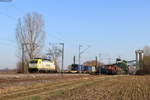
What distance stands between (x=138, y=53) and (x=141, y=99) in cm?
13224

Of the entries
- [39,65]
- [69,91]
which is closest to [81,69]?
[39,65]

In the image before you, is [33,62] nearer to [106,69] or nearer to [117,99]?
[106,69]

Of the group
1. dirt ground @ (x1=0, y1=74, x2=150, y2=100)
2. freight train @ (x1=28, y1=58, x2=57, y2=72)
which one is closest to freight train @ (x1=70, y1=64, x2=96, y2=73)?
freight train @ (x1=28, y1=58, x2=57, y2=72)

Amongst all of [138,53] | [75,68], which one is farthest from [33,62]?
[138,53]

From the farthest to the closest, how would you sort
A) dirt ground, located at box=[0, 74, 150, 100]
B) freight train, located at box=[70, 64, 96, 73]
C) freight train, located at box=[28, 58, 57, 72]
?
freight train, located at box=[70, 64, 96, 73]
freight train, located at box=[28, 58, 57, 72]
dirt ground, located at box=[0, 74, 150, 100]

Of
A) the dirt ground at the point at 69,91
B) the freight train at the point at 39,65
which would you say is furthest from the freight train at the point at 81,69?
the dirt ground at the point at 69,91

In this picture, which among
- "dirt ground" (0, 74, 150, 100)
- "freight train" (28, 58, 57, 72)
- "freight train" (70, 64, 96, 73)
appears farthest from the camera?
"freight train" (70, 64, 96, 73)

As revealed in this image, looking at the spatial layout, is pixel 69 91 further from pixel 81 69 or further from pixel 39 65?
pixel 81 69

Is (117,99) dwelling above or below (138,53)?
below

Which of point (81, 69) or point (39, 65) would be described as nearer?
point (39, 65)

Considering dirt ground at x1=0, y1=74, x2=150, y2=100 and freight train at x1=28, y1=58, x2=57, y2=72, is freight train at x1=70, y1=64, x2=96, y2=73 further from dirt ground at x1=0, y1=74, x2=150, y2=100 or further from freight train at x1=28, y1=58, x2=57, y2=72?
dirt ground at x1=0, y1=74, x2=150, y2=100

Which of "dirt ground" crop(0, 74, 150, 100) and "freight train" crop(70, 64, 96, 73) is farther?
"freight train" crop(70, 64, 96, 73)

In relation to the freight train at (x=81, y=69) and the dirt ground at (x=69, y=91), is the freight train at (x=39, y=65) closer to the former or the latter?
the freight train at (x=81, y=69)

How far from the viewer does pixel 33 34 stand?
77188 millimetres
